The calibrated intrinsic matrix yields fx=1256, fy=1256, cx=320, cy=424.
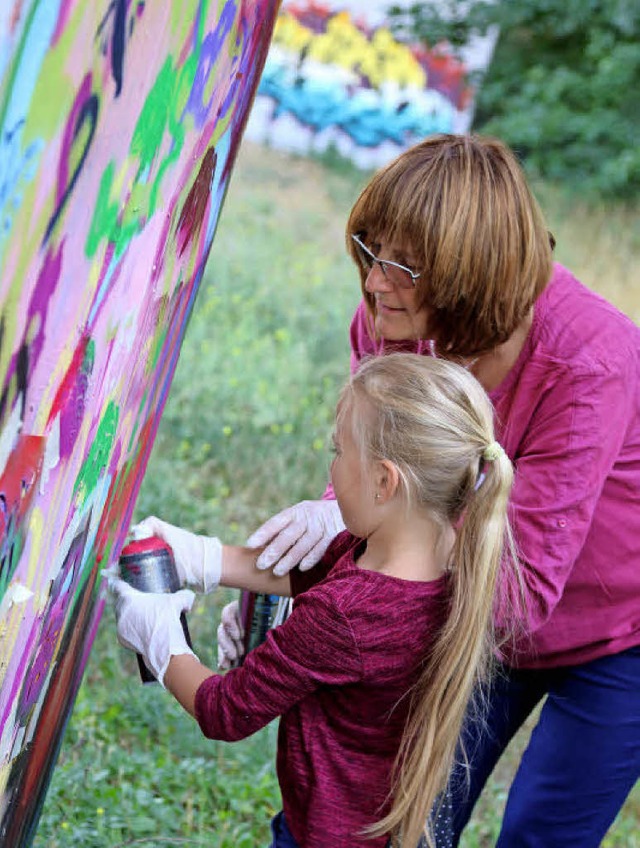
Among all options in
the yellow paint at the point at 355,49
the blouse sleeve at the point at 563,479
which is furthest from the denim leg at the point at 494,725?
the yellow paint at the point at 355,49

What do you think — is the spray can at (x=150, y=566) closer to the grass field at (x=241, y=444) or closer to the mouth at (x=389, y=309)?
the mouth at (x=389, y=309)

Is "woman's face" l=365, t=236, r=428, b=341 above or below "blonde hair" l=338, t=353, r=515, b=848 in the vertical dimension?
above

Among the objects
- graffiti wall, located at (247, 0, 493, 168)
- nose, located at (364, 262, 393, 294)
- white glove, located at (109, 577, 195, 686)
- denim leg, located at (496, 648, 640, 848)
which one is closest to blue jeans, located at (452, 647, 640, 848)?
denim leg, located at (496, 648, 640, 848)

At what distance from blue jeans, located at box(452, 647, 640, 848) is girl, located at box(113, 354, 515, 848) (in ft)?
1.36

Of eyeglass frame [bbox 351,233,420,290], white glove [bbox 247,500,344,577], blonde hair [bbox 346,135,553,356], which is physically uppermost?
blonde hair [bbox 346,135,553,356]

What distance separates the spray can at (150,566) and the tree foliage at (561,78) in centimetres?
1027

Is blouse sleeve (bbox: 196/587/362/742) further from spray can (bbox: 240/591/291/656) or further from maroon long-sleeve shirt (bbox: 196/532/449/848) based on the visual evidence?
spray can (bbox: 240/591/291/656)

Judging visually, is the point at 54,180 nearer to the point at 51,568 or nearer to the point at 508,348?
the point at 51,568

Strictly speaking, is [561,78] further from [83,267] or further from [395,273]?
[83,267]

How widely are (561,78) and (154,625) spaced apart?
37.8ft

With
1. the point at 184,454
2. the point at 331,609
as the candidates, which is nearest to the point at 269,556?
the point at 331,609

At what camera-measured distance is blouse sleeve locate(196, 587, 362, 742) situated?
1.86m

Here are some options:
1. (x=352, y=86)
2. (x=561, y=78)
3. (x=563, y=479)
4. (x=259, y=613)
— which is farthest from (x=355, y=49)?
(x=563, y=479)

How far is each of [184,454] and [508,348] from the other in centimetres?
371
